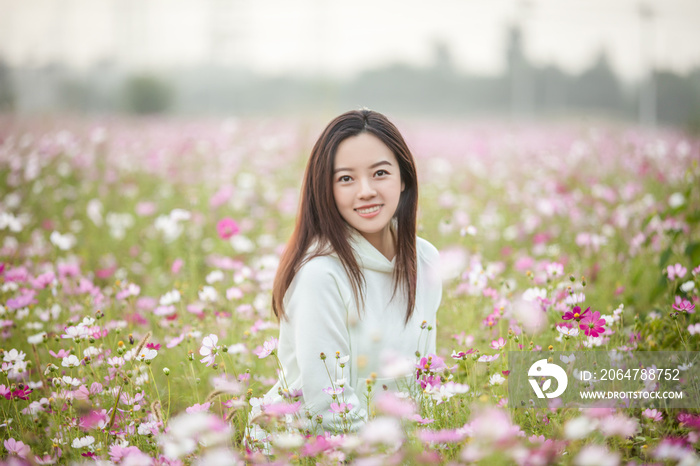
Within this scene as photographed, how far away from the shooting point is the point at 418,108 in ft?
46.0

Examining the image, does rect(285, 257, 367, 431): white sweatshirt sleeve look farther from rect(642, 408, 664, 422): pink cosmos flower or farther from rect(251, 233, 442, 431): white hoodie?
rect(642, 408, 664, 422): pink cosmos flower

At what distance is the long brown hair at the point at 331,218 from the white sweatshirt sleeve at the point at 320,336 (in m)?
0.06

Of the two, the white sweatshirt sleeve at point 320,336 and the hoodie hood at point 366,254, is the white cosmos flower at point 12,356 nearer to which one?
the white sweatshirt sleeve at point 320,336

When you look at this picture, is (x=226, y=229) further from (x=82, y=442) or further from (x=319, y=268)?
(x=82, y=442)

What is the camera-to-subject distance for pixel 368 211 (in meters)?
1.41

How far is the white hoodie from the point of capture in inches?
50.7

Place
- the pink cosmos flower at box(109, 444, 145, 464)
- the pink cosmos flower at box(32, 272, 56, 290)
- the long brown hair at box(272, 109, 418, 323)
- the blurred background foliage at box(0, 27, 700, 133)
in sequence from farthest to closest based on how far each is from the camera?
1. the blurred background foliage at box(0, 27, 700, 133)
2. the pink cosmos flower at box(32, 272, 56, 290)
3. the long brown hair at box(272, 109, 418, 323)
4. the pink cosmos flower at box(109, 444, 145, 464)

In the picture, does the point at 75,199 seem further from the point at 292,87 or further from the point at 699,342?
the point at 292,87

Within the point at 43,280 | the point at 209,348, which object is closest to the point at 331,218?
the point at 209,348

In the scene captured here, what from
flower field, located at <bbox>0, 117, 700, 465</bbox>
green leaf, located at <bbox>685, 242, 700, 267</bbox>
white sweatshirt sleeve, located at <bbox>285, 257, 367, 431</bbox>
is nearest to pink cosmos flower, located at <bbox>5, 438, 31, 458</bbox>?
flower field, located at <bbox>0, 117, 700, 465</bbox>

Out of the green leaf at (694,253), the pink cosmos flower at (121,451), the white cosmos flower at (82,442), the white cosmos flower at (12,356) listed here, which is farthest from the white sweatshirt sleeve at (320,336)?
the green leaf at (694,253)

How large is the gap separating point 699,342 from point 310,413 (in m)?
1.17

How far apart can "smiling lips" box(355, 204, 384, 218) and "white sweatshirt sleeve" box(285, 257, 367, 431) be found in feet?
0.54

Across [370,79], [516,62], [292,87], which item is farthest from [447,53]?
[292,87]
